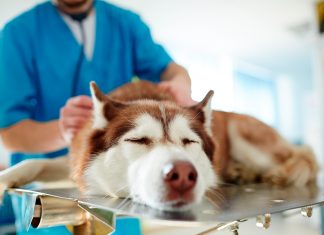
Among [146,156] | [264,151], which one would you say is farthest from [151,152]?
[264,151]

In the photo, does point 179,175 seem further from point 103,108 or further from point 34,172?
point 34,172

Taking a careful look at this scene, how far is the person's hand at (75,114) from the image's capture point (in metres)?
0.63

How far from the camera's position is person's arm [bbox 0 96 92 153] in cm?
63

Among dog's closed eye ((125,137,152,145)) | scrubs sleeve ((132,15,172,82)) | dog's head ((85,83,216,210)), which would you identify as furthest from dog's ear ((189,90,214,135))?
scrubs sleeve ((132,15,172,82))

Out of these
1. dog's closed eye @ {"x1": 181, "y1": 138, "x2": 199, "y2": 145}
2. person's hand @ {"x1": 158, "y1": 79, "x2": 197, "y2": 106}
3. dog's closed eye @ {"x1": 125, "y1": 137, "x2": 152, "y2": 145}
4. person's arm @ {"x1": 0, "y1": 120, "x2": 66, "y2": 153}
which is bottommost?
person's arm @ {"x1": 0, "y1": 120, "x2": 66, "y2": 153}

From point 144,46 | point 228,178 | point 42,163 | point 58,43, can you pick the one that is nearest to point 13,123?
point 42,163

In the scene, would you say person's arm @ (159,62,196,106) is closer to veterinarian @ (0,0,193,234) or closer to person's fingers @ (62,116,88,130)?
veterinarian @ (0,0,193,234)

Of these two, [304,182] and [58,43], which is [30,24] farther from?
[304,182]

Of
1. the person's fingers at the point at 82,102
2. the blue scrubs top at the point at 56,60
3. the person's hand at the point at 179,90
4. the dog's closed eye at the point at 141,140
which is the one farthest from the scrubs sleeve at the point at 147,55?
the dog's closed eye at the point at 141,140

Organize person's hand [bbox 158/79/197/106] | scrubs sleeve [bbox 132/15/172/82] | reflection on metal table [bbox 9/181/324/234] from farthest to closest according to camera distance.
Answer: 1. scrubs sleeve [bbox 132/15/172/82]
2. person's hand [bbox 158/79/197/106]
3. reflection on metal table [bbox 9/181/324/234]

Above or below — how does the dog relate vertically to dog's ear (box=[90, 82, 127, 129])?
below

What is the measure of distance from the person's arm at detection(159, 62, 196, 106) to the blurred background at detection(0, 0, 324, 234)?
2 cm

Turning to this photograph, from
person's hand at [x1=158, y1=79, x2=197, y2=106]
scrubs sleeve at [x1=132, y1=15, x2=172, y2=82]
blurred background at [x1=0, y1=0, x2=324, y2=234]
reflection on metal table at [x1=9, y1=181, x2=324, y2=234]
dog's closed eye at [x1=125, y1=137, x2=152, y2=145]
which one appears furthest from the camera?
blurred background at [x1=0, y1=0, x2=324, y2=234]

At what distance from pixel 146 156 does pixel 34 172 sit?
0.29m
